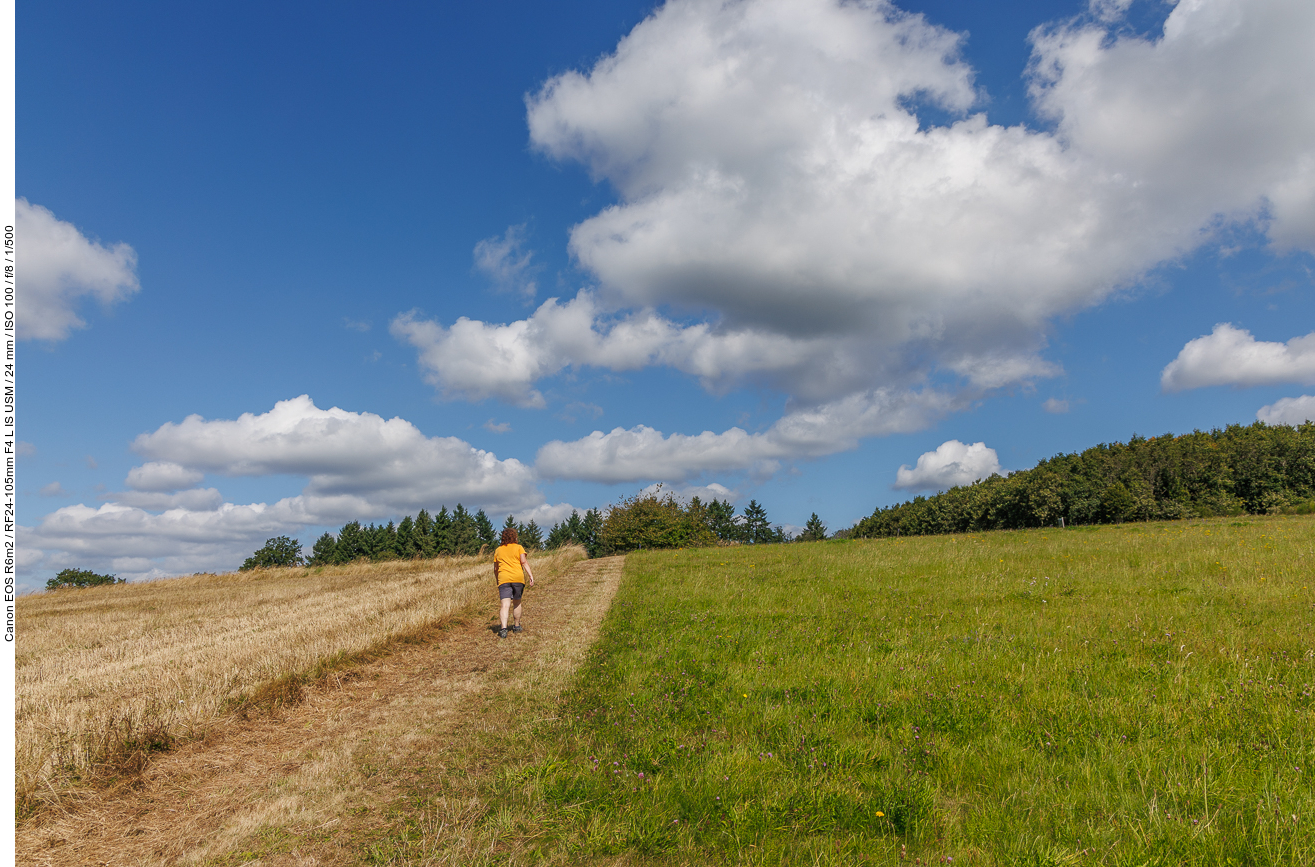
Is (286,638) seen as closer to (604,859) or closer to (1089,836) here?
(604,859)

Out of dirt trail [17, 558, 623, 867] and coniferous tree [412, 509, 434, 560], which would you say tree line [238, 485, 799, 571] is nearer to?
coniferous tree [412, 509, 434, 560]

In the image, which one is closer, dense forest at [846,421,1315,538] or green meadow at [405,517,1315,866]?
green meadow at [405,517,1315,866]

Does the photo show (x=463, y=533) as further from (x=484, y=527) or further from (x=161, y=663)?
(x=161, y=663)

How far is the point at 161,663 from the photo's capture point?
11.5m

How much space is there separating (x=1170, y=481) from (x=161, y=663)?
13322 centimetres

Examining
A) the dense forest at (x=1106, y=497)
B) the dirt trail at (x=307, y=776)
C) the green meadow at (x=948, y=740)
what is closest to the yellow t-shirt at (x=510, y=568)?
the dirt trail at (x=307, y=776)

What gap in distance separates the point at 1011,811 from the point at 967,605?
333 inches

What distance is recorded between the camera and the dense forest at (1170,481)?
85875 millimetres

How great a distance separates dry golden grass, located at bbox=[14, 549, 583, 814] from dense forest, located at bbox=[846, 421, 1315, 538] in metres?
90.7

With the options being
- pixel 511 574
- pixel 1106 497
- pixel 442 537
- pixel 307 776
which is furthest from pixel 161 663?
pixel 442 537

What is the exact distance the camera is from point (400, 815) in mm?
5258

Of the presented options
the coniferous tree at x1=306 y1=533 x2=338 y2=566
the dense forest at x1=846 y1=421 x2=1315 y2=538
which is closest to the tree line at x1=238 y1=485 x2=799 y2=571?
the coniferous tree at x1=306 y1=533 x2=338 y2=566

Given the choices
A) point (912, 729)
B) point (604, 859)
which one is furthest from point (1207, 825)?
point (604, 859)

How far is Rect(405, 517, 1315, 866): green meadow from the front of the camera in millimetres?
4371
